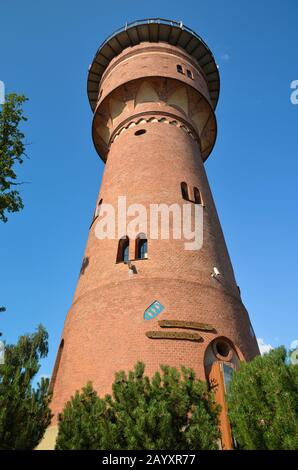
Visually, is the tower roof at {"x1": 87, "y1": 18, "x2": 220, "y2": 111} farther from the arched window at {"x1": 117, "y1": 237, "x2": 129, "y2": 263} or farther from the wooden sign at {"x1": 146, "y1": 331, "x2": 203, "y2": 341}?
the wooden sign at {"x1": 146, "y1": 331, "x2": 203, "y2": 341}

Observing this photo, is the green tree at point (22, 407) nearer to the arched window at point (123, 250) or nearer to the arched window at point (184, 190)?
the arched window at point (123, 250)

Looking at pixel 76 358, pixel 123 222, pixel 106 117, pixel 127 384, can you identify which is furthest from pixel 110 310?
pixel 106 117

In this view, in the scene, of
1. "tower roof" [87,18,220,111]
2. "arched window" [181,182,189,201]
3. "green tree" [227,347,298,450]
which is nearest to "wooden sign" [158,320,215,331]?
"green tree" [227,347,298,450]

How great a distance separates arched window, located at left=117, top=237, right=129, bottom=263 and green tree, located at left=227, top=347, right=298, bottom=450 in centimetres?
618

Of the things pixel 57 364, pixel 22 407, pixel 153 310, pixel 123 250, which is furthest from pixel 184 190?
pixel 22 407

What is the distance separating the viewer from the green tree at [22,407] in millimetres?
6135

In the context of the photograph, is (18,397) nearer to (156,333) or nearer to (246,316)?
(156,333)

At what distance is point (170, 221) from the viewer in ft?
Answer: 41.1

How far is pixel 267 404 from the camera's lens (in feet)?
20.3

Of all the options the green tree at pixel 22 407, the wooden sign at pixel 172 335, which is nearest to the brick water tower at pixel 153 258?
the wooden sign at pixel 172 335

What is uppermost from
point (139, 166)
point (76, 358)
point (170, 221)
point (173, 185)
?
point (139, 166)

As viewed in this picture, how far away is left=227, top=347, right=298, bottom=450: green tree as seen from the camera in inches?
226

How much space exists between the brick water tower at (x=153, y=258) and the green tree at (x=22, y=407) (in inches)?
104
